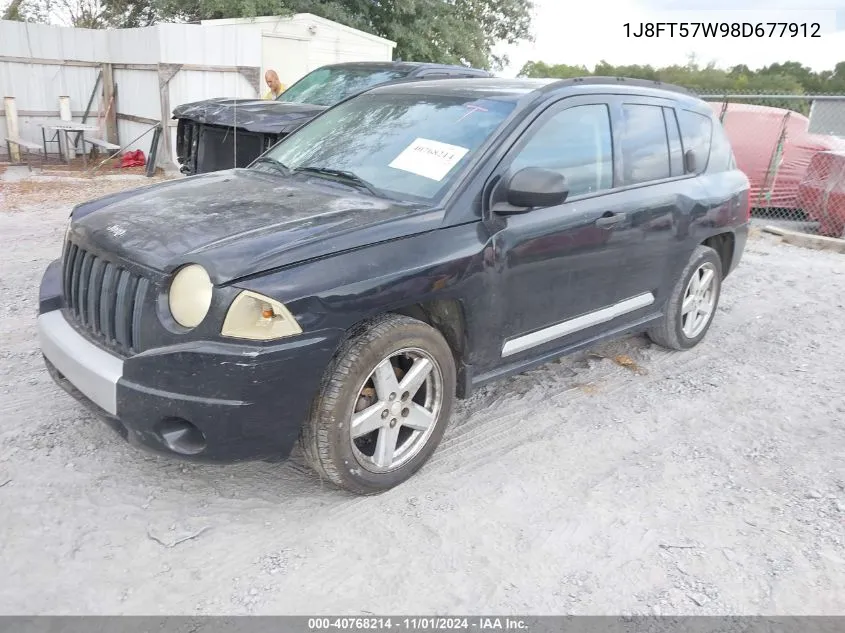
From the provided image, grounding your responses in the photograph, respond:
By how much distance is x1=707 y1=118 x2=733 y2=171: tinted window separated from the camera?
5.18 meters

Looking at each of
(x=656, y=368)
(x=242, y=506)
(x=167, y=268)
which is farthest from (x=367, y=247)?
(x=656, y=368)

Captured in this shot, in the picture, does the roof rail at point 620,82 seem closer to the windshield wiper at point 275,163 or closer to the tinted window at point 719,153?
the tinted window at point 719,153

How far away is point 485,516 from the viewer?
323 centimetres

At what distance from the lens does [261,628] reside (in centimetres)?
256

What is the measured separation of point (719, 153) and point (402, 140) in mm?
2695

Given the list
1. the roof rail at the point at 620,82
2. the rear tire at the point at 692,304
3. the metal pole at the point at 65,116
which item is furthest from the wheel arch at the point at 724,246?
the metal pole at the point at 65,116

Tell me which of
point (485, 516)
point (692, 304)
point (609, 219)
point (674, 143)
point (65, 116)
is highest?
point (674, 143)

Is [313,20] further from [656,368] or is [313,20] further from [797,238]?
[656,368]

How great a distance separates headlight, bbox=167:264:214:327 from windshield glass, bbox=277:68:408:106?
5.59 metres

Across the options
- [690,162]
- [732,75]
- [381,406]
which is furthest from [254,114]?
[732,75]

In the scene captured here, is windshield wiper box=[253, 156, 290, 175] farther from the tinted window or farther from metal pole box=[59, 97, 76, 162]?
Result: metal pole box=[59, 97, 76, 162]

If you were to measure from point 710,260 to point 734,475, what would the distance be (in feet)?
6.52

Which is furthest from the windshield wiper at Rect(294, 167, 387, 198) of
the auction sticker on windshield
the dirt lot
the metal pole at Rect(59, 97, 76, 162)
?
the metal pole at Rect(59, 97, 76, 162)

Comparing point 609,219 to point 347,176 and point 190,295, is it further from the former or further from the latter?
point 190,295
